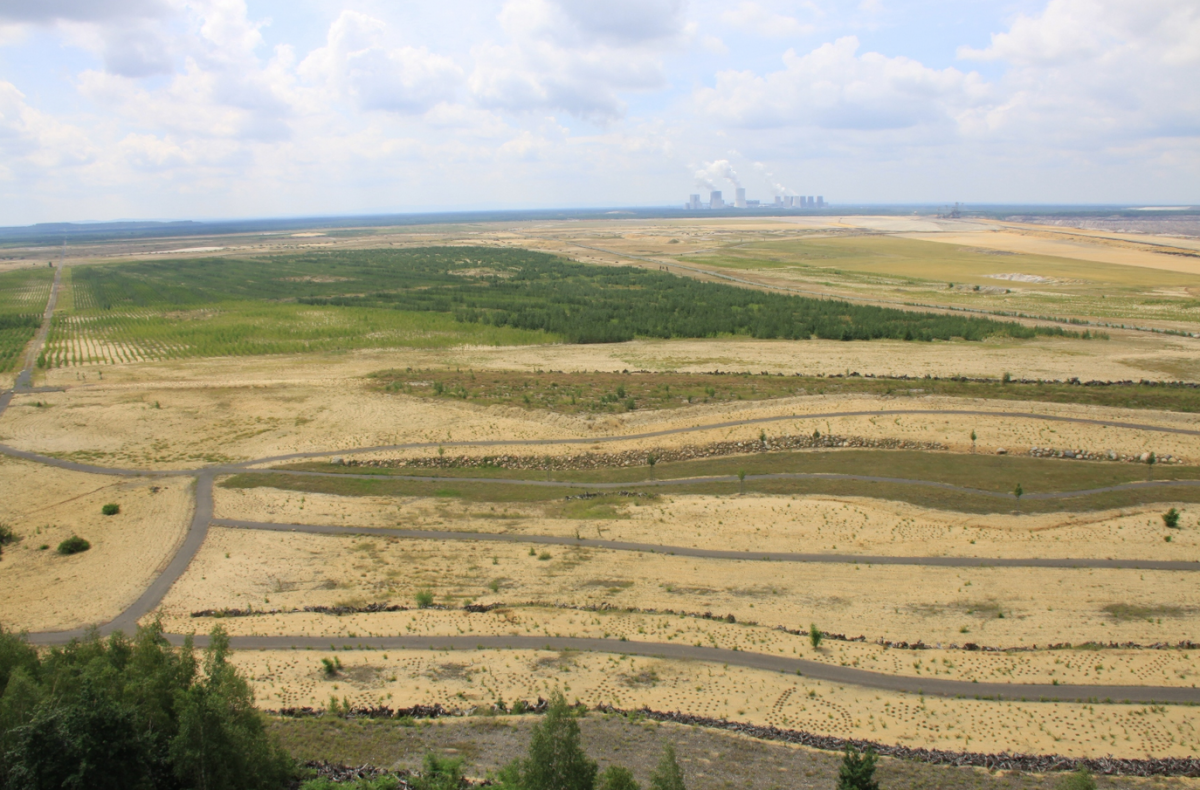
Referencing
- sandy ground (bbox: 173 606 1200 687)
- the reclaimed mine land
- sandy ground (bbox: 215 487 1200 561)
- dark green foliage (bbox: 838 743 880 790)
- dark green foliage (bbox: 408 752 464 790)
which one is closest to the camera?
dark green foliage (bbox: 838 743 880 790)

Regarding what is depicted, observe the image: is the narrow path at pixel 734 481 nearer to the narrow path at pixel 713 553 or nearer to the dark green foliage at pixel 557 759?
the narrow path at pixel 713 553

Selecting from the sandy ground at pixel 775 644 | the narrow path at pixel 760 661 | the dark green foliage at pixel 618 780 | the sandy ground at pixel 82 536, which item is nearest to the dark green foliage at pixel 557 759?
the dark green foliage at pixel 618 780

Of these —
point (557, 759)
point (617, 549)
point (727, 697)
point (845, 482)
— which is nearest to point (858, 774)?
point (557, 759)

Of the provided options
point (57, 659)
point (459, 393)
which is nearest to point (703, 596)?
point (57, 659)

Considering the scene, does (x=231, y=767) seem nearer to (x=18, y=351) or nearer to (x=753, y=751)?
(x=753, y=751)

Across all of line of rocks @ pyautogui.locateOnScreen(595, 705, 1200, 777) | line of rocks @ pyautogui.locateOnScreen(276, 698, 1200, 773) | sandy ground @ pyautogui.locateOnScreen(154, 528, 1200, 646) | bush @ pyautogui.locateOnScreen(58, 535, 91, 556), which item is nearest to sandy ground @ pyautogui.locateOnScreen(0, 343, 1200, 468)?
bush @ pyautogui.locateOnScreen(58, 535, 91, 556)

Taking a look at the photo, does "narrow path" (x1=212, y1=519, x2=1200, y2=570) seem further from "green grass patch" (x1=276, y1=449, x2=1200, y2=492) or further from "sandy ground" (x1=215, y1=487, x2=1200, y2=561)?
"green grass patch" (x1=276, y1=449, x2=1200, y2=492)

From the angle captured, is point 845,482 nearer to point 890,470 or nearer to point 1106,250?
point 890,470

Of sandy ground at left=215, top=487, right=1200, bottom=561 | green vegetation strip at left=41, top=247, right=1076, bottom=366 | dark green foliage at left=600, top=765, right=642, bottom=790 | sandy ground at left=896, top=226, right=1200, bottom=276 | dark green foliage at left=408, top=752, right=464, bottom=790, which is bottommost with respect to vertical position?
dark green foliage at left=408, top=752, right=464, bottom=790

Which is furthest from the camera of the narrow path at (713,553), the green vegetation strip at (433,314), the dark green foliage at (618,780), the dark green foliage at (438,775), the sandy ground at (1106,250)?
the sandy ground at (1106,250)
